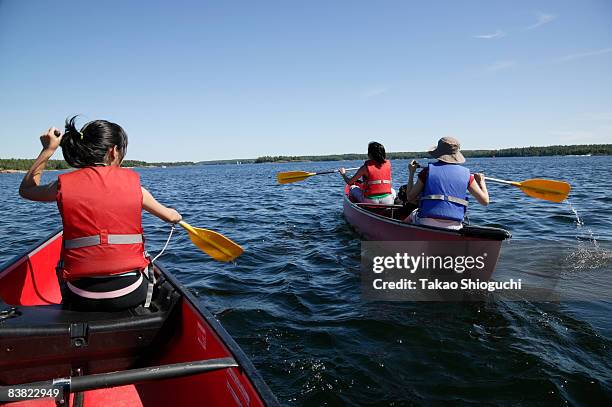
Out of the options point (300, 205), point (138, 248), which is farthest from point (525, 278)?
point (300, 205)

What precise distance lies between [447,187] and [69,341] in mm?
4765

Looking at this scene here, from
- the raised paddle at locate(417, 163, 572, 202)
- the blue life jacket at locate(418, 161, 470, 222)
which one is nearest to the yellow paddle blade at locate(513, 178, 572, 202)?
the raised paddle at locate(417, 163, 572, 202)

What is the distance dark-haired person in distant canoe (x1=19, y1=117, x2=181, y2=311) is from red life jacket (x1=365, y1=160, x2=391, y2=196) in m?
6.71

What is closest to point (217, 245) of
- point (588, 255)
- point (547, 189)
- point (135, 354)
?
point (135, 354)

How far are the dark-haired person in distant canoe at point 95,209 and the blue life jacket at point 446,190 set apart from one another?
3992mm

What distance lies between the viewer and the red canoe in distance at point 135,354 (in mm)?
2338

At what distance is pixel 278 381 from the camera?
11.2ft

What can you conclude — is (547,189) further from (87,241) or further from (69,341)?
(69,341)

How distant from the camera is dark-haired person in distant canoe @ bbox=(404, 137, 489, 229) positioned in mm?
5391

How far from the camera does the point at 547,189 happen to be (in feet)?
21.4

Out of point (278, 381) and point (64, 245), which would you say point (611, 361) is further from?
point (64, 245)

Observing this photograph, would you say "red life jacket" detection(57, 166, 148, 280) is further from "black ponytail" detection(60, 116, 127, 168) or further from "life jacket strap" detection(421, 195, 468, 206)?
"life jacket strap" detection(421, 195, 468, 206)

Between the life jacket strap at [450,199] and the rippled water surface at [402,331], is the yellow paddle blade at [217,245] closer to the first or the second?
the rippled water surface at [402,331]

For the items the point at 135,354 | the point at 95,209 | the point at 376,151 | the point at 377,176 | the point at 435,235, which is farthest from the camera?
the point at 377,176
